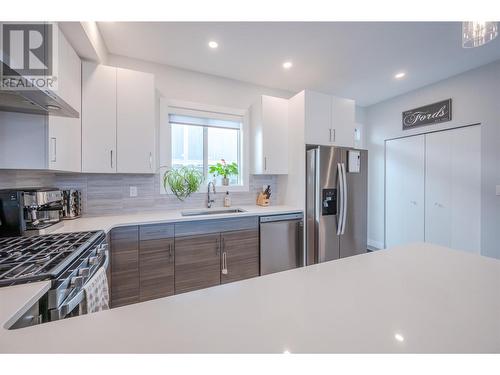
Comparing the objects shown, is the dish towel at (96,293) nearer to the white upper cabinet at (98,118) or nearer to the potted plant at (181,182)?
the white upper cabinet at (98,118)

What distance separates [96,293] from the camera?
1137 millimetres

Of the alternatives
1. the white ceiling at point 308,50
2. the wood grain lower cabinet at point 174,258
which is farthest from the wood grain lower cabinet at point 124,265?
the white ceiling at point 308,50

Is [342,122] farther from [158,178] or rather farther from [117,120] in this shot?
[117,120]

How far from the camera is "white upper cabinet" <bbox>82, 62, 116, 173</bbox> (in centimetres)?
196

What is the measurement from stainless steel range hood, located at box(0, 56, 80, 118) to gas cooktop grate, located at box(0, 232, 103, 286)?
844 millimetres

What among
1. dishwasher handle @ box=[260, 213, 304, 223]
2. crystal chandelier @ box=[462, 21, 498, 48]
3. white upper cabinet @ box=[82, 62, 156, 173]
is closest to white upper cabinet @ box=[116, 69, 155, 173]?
white upper cabinet @ box=[82, 62, 156, 173]

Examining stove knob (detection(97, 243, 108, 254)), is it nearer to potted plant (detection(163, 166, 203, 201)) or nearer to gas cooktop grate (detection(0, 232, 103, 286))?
gas cooktop grate (detection(0, 232, 103, 286))

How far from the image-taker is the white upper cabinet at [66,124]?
5.05 feet

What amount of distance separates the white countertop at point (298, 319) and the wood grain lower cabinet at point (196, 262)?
4.30ft
